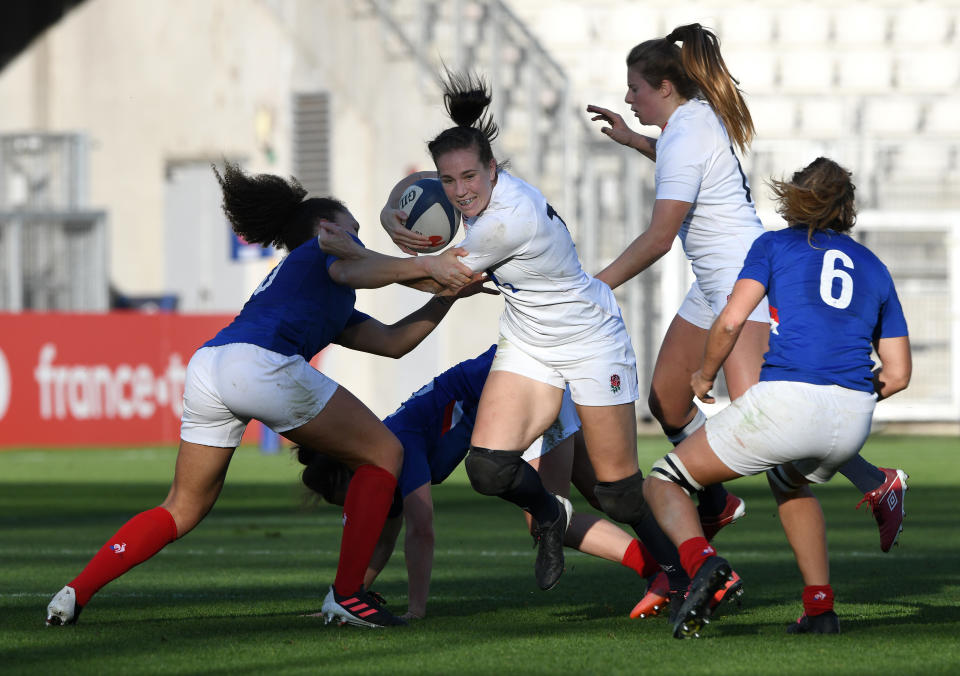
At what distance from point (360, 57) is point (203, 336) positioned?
17.0 feet

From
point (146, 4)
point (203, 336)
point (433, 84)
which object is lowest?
point (203, 336)

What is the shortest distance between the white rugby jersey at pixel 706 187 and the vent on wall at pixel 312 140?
1610cm

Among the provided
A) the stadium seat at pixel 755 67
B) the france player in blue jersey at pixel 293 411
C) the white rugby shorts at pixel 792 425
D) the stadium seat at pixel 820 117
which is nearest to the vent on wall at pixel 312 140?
the stadium seat at pixel 755 67

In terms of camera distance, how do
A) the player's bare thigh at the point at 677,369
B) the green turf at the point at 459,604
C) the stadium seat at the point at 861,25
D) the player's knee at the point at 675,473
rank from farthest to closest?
1. the stadium seat at the point at 861,25
2. the player's bare thigh at the point at 677,369
3. the player's knee at the point at 675,473
4. the green turf at the point at 459,604

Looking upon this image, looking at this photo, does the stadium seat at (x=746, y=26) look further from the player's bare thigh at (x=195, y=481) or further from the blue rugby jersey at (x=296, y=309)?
the player's bare thigh at (x=195, y=481)

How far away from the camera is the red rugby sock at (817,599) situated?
5176 mm

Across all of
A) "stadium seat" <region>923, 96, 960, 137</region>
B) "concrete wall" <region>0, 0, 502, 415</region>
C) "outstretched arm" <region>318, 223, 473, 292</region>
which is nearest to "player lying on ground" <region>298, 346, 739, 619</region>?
"outstretched arm" <region>318, 223, 473, 292</region>

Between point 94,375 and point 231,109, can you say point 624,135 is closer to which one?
point 94,375

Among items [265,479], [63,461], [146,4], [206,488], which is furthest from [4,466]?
[146,4]

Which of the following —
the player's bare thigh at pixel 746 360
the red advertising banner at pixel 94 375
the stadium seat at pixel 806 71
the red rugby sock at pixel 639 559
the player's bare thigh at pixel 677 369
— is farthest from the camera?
Answer: the stadium seat at pixel 806 71

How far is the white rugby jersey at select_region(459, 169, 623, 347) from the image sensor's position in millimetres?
5273

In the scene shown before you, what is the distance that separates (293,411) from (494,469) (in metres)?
0.74

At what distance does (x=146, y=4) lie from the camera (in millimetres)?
26594

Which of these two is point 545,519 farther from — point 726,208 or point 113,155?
point 113,155
